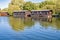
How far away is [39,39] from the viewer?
1333 cm

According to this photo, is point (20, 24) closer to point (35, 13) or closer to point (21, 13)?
point (35, 13)

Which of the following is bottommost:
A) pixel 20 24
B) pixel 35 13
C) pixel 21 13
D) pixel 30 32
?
pixel 21 13

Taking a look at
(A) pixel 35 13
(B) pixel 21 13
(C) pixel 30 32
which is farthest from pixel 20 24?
(B) pixel 21 13

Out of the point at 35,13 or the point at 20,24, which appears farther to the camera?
the point at 35,13

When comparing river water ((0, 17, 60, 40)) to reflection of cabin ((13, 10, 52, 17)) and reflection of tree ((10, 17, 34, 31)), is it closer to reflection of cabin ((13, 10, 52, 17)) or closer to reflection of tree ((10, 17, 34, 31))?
reflection of tree ((10, 17, 34, 31))

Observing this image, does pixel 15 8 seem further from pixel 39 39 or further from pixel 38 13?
pixel 39 39

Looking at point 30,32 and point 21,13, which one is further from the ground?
point 30,32

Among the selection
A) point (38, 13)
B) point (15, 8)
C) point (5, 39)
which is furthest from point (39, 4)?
point (5, 39)

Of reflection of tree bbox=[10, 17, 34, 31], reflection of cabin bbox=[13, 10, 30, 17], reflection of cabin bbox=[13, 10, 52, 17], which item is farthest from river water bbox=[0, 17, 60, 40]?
reflection of cabin bbox=[13, 10, 30, 17]

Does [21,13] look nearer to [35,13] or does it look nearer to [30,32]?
[35,13]

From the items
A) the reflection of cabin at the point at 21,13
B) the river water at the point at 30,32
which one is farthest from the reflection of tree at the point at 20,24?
the reflection of cabin at the point at 21,13

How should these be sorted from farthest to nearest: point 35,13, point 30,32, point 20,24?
1. point 35,13
2. point 20,24
3. point 30,32

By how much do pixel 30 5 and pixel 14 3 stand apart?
37.9 ft

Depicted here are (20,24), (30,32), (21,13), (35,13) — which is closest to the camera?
(30,32)
